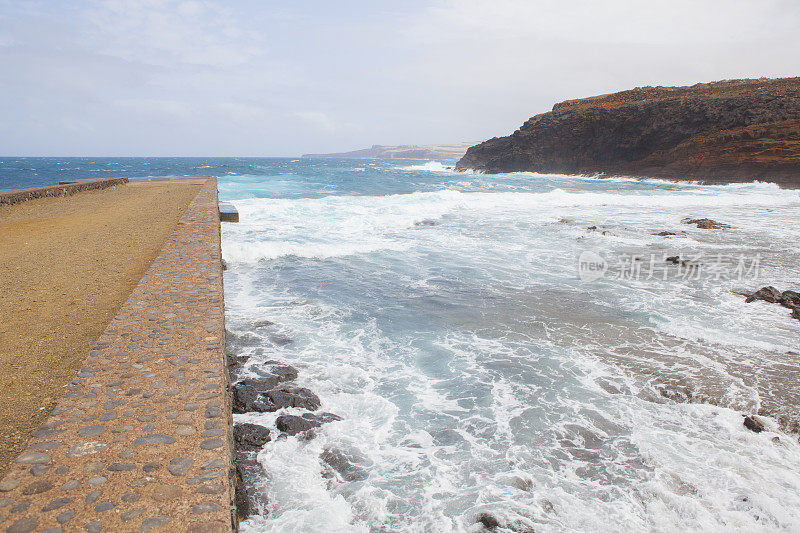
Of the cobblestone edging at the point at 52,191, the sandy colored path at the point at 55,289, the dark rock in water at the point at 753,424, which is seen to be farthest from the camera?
the cobblestone edging at the point at 52,191

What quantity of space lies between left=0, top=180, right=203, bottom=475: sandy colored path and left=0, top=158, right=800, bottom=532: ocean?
4.63ft

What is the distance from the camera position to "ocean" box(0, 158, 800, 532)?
297 cm

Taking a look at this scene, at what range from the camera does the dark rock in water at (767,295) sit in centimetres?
678

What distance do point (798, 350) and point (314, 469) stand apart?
5.44 metres

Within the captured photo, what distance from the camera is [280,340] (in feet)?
18.1

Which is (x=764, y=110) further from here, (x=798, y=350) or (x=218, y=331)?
(x=218, y=331)

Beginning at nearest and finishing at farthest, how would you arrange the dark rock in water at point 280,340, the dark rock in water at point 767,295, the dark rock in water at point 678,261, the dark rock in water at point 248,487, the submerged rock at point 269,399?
the dark rock in water at point 248,487 → the submerged rock at point 269,399 → the dark rock in water at point 280,340 → the dark rock in water at point 767,295 → the dark rock in water at point 678,261

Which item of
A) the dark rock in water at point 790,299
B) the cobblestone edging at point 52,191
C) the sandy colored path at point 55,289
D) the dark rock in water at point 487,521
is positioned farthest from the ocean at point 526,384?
the cobblestone edging at point 52,191

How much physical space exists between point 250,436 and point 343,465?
2.66 ft

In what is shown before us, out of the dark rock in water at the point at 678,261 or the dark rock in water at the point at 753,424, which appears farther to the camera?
the dark rock in water at the point at 678,261

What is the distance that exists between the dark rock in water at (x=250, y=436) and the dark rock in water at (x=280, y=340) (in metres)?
1.72

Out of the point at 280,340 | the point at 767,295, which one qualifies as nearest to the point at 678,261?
the point at 767,295

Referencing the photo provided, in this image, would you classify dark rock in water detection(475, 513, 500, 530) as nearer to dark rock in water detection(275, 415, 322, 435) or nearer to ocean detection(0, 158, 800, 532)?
ocean detection(0, 158, 800, 532)

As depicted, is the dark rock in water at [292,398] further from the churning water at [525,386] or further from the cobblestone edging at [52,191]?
the cobblestone edging at [52,191]
